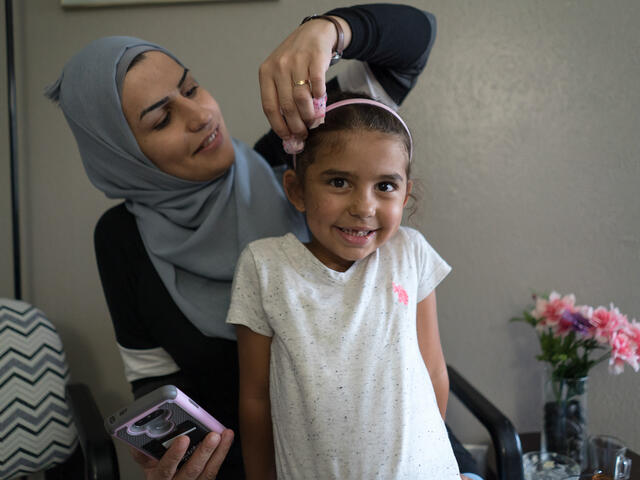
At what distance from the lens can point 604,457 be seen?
117 cm

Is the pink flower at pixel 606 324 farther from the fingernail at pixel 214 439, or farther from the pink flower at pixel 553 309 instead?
the fingernail at pixel 214 439

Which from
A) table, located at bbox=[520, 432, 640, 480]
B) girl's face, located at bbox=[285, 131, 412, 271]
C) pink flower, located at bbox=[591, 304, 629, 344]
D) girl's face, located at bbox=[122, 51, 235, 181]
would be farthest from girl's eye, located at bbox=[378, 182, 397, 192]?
table, located at bbox=[520, 432, 640, 480]

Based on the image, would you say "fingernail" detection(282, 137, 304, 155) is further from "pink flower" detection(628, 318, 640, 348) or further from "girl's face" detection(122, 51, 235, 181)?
"pink flower" detection(628, 318, 640, 348)

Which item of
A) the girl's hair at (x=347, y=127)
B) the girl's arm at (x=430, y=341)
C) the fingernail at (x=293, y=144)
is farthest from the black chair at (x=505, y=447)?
the fingernail at (x=293, y=144)

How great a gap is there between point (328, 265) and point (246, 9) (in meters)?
0.99

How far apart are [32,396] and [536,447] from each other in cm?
147

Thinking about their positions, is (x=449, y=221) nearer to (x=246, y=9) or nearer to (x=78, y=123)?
(x=246, y=9)

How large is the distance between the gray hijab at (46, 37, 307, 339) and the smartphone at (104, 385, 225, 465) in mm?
276

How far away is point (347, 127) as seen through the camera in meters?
0.87

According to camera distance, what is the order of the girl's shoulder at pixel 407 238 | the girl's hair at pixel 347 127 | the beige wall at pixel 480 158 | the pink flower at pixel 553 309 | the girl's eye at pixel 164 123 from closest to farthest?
the girl's hair at pixel 347 127
the girl's shoulder at pixel 407 238
the girl's eye at pixel 164 123
the pink flower at pixel 553 309
the beige wall at pixel 480 158

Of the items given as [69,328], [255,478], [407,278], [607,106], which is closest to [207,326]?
[255,478]

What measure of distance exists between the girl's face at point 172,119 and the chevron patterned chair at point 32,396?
25.1 inches

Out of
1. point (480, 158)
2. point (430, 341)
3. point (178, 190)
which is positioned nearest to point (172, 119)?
point (178, 190)

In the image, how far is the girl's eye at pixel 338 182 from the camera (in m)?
0.87
